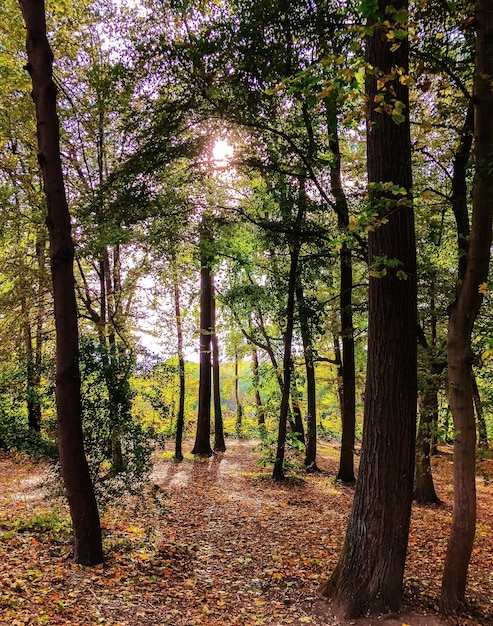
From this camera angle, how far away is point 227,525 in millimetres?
7742

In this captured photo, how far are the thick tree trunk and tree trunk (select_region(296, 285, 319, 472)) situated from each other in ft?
20.3

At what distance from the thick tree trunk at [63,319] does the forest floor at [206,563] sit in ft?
2.33

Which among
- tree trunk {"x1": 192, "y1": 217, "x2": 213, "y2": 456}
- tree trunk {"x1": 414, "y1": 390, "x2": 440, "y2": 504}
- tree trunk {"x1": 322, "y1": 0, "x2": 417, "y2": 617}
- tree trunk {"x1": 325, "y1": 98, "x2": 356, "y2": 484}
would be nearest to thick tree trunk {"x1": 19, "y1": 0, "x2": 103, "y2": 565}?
tree trunk {"x1": 322, "y1": 0, "x2": 417, "y2": 617}

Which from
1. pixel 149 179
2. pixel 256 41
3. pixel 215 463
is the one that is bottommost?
pixel 215 463

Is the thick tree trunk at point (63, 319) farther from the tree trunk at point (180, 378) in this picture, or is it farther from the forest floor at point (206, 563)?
the tree trunk at point (180, 378)

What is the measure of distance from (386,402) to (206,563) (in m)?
3.60

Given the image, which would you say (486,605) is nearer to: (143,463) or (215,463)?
(143,463)

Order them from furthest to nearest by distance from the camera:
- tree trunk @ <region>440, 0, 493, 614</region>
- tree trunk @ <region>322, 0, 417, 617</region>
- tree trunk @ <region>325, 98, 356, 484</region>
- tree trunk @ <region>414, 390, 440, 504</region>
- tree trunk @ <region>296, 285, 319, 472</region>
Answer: tree trunk @ <region>296, 285, 319, 472</region>
tree trunk @ <region>325, 98, 356, 484</region>
tree trunk @ <region>414, 390, 440, 504</region>
tree trunk @ <region>322, 0, 417, 617</region>
tree trunk @ <region>440, 0, 493, 614</region>

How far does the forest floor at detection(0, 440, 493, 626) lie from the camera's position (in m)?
4.21

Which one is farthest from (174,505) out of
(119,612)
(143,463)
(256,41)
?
(256,41)

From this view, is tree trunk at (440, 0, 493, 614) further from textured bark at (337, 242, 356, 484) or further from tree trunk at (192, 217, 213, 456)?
tree trunk at (192, 217, 213, 456)

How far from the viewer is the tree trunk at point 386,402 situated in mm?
4184

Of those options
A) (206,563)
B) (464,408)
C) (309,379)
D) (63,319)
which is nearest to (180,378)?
(309,379)

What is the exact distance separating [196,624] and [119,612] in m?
0.77
